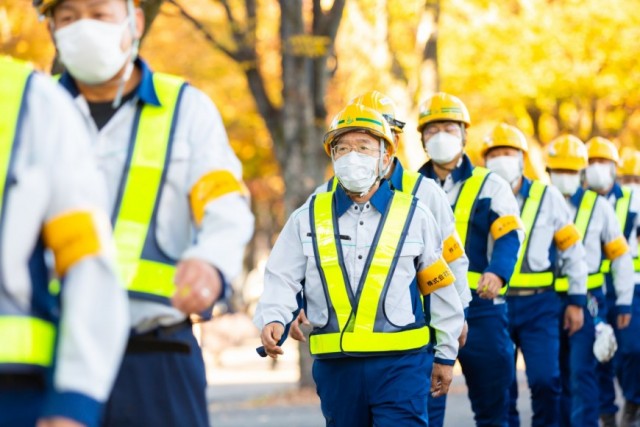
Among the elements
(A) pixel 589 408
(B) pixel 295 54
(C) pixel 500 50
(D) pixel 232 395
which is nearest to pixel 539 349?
(A) pixel 589 408

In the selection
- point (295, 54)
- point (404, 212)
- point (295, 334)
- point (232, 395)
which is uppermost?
point (295, 54)

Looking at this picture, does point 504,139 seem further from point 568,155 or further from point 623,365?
point 623,365

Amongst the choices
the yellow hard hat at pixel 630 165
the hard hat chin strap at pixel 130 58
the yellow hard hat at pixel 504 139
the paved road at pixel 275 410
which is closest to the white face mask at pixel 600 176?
the yellow hard hat at pixel 630 165

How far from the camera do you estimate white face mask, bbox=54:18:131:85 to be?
4531mm

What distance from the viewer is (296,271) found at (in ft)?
25.5

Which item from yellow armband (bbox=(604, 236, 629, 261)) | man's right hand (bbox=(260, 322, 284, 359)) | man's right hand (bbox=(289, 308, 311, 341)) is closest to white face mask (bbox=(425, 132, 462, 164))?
man's right hand (bbox=(289, 308, 311, 341))

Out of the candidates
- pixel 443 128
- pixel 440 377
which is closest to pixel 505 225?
pixel 443 128

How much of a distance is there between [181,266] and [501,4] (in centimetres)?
2781

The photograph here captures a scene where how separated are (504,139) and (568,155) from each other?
1.84 meters

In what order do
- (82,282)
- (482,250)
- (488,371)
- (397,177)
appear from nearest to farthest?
(82,282) → (397,177) → (488,371) → (482,250)

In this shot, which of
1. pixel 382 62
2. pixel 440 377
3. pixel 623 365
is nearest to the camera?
pixel 440 377

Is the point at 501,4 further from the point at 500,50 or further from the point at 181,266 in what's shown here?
the point at 181,266

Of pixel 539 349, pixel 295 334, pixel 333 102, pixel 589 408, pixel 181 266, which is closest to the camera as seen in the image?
pixel 181 266

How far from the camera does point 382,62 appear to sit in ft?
74.3
